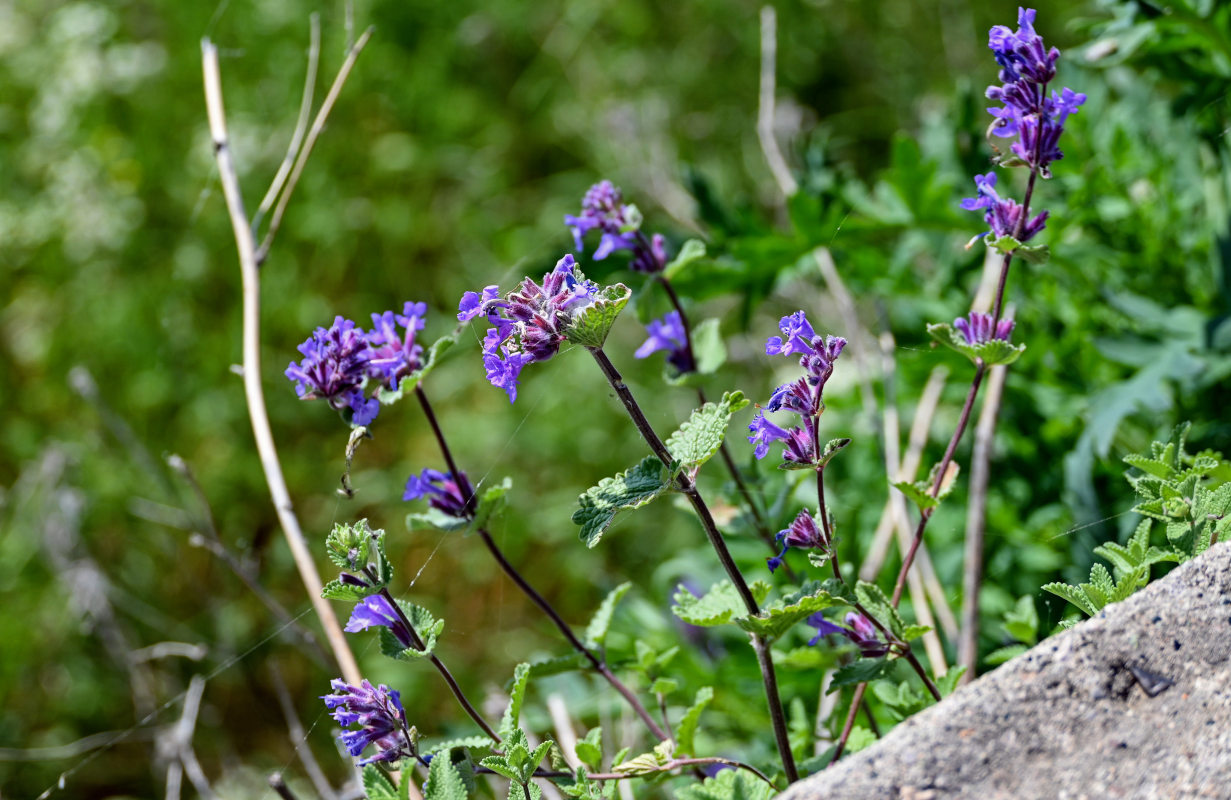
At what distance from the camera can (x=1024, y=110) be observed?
1.23 m

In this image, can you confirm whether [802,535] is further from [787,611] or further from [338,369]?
[338,369]

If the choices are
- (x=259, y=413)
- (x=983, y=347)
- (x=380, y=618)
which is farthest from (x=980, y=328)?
(x=259, y=413)

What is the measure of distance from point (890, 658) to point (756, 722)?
786 mm

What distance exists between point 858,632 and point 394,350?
68cm

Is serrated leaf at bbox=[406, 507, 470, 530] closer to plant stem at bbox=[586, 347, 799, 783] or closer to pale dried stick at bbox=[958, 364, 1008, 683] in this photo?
plant stem at bbox=[586, 347, 799, 783]

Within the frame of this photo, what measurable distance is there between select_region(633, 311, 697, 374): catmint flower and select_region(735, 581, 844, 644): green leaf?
0.51 metres

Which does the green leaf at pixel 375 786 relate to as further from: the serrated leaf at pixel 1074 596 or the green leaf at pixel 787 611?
the serrated leaf at pixel 1074 596

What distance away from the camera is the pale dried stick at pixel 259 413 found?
1.46 metres

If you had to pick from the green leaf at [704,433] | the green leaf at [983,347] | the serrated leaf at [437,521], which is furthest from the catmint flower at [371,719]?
the green leaf at [983,347]

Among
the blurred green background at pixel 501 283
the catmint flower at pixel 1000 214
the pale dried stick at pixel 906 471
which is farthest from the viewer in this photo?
the blurred green background at pixel 501 283

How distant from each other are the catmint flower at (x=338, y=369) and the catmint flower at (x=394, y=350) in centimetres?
2

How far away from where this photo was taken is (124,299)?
367 centimetres

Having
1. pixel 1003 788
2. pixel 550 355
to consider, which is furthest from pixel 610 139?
pixel 1003 788

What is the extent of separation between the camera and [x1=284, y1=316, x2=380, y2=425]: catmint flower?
1197 millimetres
